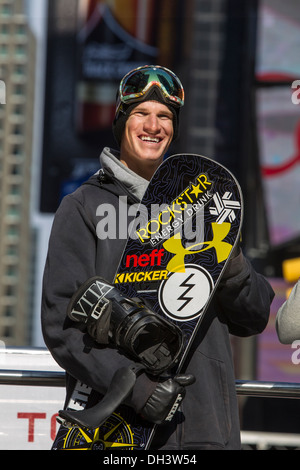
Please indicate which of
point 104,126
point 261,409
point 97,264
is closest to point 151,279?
point 97,264

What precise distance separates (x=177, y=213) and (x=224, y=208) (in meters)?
0.19

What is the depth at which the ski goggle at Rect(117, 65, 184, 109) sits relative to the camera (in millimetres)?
3549

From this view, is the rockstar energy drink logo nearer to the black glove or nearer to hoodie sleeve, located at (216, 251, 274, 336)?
hoodie sleeve, located at (216, 251, 274, 336)

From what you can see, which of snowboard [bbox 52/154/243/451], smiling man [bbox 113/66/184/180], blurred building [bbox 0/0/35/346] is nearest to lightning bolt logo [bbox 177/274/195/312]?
snowboard [bbox 52/154/243/451]

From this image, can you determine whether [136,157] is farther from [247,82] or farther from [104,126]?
[104,126]

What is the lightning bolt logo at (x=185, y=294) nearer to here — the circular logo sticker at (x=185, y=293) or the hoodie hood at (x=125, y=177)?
the circular logo sticker at (x=185, y=293)

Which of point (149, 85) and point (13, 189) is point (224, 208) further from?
point (13, 189)

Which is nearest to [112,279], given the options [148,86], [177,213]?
[177,213]

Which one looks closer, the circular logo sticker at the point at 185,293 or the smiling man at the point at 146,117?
the circular logo sticker at the point at 185,293

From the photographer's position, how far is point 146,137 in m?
3.53

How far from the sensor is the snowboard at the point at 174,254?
3.13 m

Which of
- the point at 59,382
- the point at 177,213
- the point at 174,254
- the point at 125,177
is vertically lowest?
the point at 59,382

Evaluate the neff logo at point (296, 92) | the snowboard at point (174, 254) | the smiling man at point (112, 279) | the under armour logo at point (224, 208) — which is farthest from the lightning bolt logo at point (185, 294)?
the neff logo at point (296, 92)

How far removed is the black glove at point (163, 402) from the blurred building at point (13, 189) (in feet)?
253
